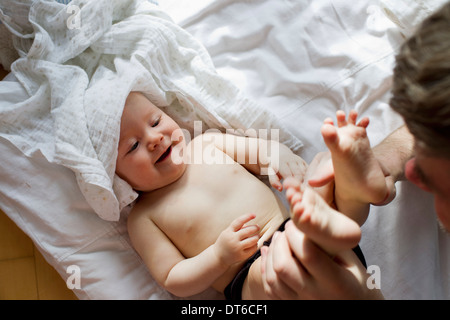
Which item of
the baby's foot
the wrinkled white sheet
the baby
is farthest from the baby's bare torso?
the baby's foot

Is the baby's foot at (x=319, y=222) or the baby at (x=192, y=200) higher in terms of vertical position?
the baby's foot at (x=319, y=222)

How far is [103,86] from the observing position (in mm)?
992

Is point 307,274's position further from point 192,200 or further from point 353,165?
point 192,200

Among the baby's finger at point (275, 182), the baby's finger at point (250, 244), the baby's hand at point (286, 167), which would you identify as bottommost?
the baby's finger at point (250, 244)

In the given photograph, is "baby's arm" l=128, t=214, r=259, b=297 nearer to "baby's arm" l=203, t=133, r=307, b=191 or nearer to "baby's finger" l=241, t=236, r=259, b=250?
"baby's finger" l=241, t=236, r=259, b=250

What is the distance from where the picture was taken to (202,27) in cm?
115

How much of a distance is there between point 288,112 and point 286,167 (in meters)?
0.20

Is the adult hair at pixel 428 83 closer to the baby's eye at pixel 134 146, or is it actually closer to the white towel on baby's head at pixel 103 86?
the white towel on baby's head at pixel 103 86

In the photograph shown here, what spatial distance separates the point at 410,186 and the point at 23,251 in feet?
3.38

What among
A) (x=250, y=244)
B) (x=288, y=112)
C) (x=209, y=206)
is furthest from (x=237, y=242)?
(x=288, y=112)

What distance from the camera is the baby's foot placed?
67 centimetres

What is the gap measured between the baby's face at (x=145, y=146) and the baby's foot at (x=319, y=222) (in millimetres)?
399

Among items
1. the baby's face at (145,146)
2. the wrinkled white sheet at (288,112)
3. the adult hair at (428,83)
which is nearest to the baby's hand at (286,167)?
the wrinkled white sheet at (288,112)

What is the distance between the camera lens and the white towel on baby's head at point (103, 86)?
96cm
